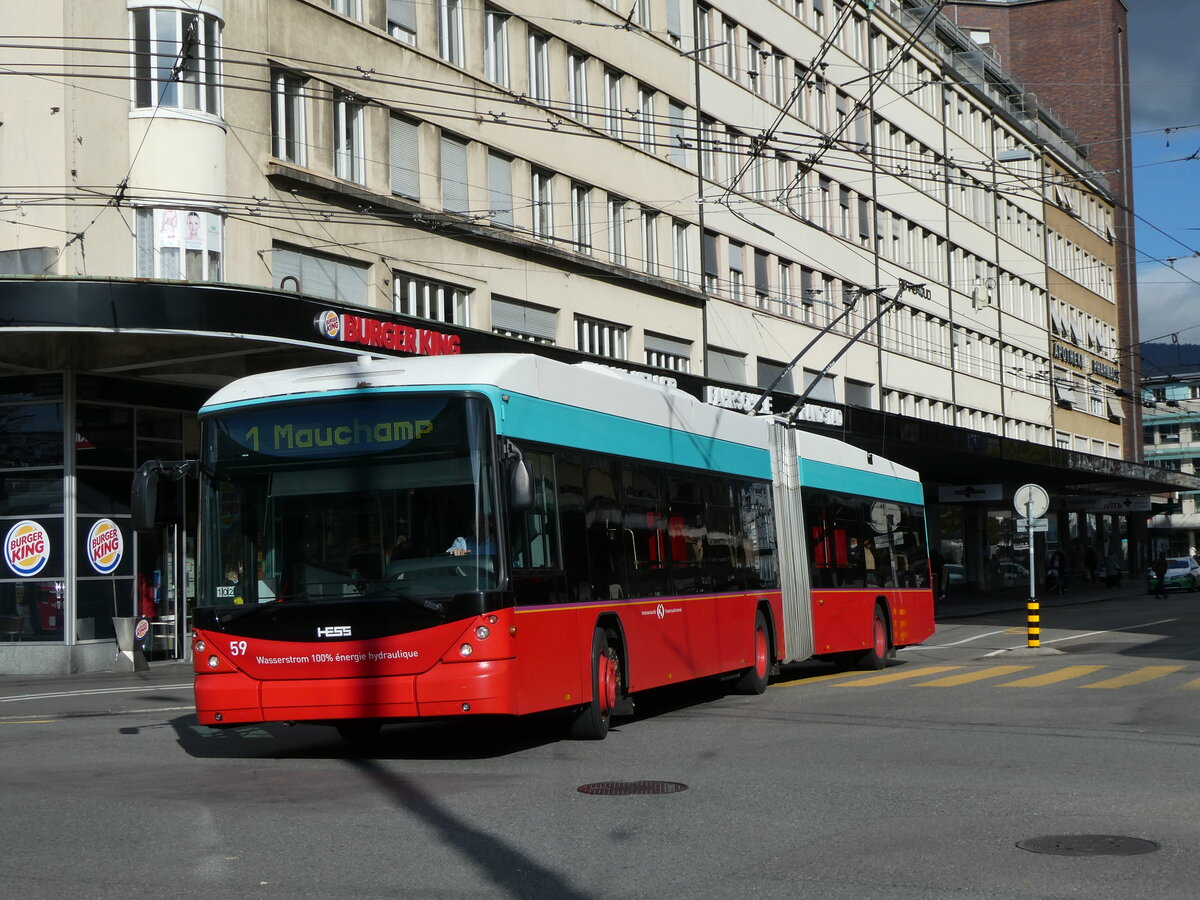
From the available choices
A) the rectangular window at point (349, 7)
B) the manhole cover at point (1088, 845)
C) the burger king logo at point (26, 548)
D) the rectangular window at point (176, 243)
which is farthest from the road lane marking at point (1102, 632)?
the manhole cover at point (1088, 845)

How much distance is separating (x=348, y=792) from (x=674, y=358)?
104ft

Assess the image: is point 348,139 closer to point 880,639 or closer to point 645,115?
point 645,115

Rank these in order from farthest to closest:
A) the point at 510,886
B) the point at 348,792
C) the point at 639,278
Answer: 1. the point at 639,278
2. the point at 348,792
3. the point at 510,886

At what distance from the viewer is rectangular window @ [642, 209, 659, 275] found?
40.6 metres

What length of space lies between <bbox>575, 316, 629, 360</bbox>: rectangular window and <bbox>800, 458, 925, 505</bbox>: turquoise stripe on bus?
12.0m

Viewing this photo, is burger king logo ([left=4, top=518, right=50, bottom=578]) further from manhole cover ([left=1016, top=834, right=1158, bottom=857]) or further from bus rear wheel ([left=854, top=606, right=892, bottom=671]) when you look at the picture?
manhole cover ([left=1016, top=834, right=1158, bottom=857])

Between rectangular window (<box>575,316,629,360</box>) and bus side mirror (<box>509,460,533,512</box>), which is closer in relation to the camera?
bus side mirror (<box>509,460,533,512</box>)

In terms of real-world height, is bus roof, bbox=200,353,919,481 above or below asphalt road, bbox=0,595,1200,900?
above

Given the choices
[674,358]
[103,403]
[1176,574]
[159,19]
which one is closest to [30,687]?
[103,403]

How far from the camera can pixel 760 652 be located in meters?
18.4

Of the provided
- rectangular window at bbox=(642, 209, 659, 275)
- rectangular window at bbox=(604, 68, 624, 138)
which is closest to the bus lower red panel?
rectangular window at bbox=(642, 209, 659, 275)

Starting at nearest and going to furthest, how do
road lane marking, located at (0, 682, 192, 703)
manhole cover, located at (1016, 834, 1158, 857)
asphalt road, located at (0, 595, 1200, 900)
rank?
asphalt road, located at (0, 595, 1200, 900)
manhole cover, located at (1016, 834, 1158, 857)
road lane marking, located at (0, 682, 192, 703)

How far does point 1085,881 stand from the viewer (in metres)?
7.13

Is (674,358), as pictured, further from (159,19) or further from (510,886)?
(510,886)
